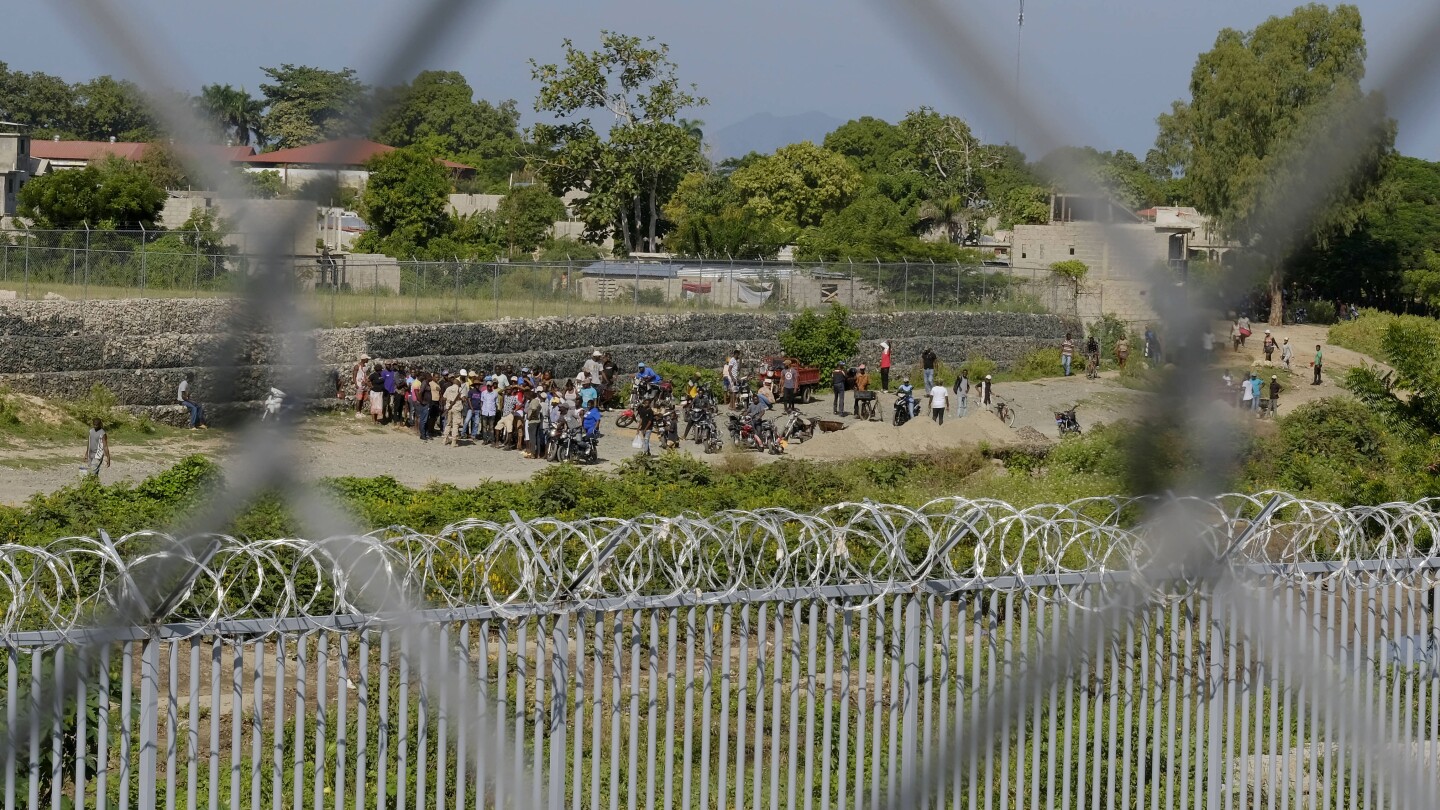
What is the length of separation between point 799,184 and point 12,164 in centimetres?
1966

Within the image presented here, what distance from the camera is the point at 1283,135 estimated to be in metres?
1.01

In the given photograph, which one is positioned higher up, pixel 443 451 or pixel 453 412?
pixel 453 412

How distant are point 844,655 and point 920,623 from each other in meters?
0.36

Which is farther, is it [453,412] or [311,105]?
[453,412]

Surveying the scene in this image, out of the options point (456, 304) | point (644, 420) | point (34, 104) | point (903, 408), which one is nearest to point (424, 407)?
point (644, 420)

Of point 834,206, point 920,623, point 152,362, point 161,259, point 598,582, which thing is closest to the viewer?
point 598,582

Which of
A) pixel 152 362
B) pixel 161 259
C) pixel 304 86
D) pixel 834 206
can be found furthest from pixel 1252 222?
pixel 834 206

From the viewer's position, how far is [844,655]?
5.08m

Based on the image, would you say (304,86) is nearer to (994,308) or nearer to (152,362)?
(152,362)

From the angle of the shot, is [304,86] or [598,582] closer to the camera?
[304,86]

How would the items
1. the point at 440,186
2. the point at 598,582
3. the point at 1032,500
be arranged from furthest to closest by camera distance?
1. the point at 440,186
2. the point at 1032,500
3. the point at 598,582

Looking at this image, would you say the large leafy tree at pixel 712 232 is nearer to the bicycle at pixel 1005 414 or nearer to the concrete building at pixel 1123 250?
the bicycle at pixel 1005 414

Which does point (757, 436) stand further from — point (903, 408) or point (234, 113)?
point (234, 113)

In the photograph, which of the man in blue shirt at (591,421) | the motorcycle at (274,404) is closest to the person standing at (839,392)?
the man in blue shirt at (591,421)
